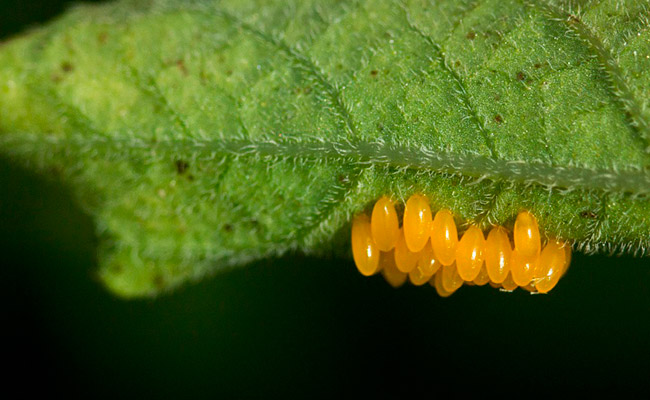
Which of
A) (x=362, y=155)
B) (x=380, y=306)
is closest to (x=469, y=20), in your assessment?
(x=362, y=155)

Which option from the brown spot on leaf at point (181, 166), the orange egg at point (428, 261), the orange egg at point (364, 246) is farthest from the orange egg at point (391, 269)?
the brown spot on leaf at point (181, 166)

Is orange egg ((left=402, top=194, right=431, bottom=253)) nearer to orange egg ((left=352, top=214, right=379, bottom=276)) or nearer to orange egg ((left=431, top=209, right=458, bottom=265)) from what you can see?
orange egg ((left=431, top=209, right=458, bottom=265))

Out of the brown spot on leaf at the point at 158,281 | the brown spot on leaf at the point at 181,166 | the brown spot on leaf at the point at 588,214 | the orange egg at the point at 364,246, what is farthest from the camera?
the brown spot on leaf at the point at 158,281

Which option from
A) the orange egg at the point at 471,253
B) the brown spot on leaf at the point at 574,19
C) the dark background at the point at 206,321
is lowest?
the dark background at the point at 206,321

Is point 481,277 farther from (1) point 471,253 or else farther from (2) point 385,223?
(2) point 385,223

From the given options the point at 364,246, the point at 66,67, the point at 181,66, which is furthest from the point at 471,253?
the point at 66,67

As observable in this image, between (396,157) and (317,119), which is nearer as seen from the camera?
(396,157)

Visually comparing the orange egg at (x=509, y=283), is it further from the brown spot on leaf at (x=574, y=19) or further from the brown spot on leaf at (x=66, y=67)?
the brown spot on leaf at (x=66, y=67)

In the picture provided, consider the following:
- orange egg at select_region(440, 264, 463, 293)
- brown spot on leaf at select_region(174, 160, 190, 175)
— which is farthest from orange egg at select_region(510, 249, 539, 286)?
brown spot on leaf at select_region(174, 160, 190, 175)
